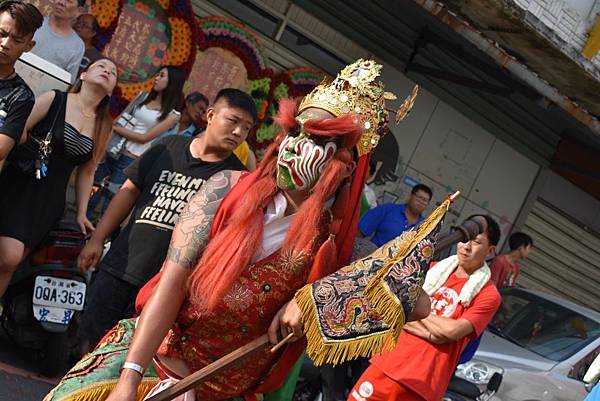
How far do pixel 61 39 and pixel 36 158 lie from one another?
3060 mm

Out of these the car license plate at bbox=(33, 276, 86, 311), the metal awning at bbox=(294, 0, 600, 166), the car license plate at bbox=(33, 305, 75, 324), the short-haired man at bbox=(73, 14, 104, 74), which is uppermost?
the metal awning at bbox=(294, 0, 600, 166)

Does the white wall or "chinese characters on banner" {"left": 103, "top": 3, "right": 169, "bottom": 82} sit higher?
the white wall

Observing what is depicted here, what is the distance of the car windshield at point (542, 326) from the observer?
891 centimetres

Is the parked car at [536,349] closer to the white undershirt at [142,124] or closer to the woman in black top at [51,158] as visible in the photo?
the white undershirt at [142,124]

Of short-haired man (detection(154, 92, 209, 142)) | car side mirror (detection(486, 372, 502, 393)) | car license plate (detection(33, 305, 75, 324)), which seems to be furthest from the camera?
short-haired man (detection(154, 92, 209, 142))

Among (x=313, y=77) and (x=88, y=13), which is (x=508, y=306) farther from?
(x=88, y=13)

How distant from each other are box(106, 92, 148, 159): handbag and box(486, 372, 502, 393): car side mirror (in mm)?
3609

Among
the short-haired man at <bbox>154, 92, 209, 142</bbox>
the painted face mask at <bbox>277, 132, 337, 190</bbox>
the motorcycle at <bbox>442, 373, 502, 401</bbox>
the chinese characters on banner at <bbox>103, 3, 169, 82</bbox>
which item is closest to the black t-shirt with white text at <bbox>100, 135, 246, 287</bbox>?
the painted face mask at <bbox>277, 132, 337, 190</bbox>

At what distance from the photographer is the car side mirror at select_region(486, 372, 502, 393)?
762cm

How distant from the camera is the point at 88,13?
908cm

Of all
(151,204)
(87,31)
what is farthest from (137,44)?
(151,204)

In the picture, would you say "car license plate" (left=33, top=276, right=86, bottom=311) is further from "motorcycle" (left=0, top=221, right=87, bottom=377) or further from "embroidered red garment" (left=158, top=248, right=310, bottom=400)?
"embroidered red garment" (left=158, top=248, right=310, bottom=400)

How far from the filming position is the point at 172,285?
3.24m

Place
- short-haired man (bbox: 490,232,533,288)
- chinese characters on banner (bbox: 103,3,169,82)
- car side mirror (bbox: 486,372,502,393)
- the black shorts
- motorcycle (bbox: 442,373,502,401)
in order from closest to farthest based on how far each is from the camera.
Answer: the black shorts → motorcycle (bbox: 442,373,502,401) → car side mirror (bbox: 486,372,502,393) → chinese characters on banner (bbox: 103,3,169,82) → short-haired man (bbox: 490,232,533,288)
